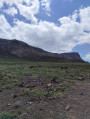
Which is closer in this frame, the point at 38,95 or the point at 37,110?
the point at 37,110

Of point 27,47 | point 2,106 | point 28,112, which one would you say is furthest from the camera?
point 27,47

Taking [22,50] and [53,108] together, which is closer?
[53,108]

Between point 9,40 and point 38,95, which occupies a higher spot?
point 9,40

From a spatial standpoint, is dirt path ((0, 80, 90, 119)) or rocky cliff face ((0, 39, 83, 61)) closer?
dirt path ((0, 80, 90, 119))

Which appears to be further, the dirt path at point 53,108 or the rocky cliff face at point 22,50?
the rocky cliff face at point 22,50

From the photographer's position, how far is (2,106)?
540 cm

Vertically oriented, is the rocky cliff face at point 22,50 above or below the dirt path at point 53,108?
above

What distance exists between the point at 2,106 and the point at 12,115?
4.11 ft

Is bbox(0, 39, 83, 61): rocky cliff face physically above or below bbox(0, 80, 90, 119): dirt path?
above

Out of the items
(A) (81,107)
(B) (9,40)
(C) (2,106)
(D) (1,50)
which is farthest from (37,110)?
(B) (9,40)

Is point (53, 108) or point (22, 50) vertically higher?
point (22, 50)

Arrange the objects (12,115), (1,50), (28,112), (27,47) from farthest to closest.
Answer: (27,47), (1,50), (28,112), (12,115)

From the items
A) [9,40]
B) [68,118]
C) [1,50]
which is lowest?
[68,118]

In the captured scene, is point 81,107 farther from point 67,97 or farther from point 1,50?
point 1,50
